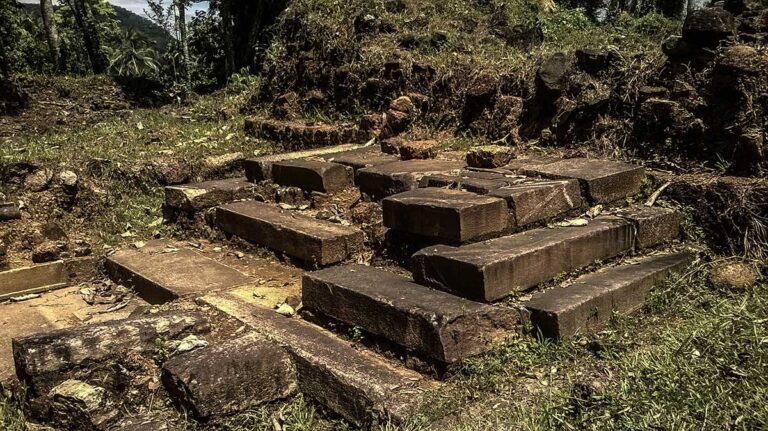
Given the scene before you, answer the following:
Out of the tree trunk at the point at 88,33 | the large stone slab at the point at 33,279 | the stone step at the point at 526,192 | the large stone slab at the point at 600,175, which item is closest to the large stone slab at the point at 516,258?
the stone step at the point at 526,192

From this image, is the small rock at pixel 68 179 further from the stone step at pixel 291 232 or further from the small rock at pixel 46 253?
the stone step at pixel 291 232

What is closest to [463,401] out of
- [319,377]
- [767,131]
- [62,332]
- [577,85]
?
[319,377]

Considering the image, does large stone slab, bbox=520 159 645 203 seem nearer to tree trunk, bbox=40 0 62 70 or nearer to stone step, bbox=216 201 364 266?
stone step, bbox=216 201 364 266

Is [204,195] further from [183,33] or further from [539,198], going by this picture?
[183,33]

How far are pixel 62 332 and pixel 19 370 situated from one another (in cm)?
23

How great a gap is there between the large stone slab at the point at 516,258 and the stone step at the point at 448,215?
0.07 meters

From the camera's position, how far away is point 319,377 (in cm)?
306

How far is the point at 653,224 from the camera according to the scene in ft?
13.1

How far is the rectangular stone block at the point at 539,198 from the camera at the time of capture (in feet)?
12.3

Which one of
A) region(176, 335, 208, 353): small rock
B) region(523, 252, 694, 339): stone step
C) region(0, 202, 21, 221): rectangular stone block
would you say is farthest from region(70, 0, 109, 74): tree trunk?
region(523, 252, 694, 339): stone step

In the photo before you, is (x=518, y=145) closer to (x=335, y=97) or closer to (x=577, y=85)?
(x=577, y=85)

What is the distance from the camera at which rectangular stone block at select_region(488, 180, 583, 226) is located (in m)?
3.74

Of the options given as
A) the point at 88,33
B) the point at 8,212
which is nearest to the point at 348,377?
the point at 8,212

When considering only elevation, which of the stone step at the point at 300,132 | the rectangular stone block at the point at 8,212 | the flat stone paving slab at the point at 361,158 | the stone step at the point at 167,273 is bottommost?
the stone step at the point at 167,273
